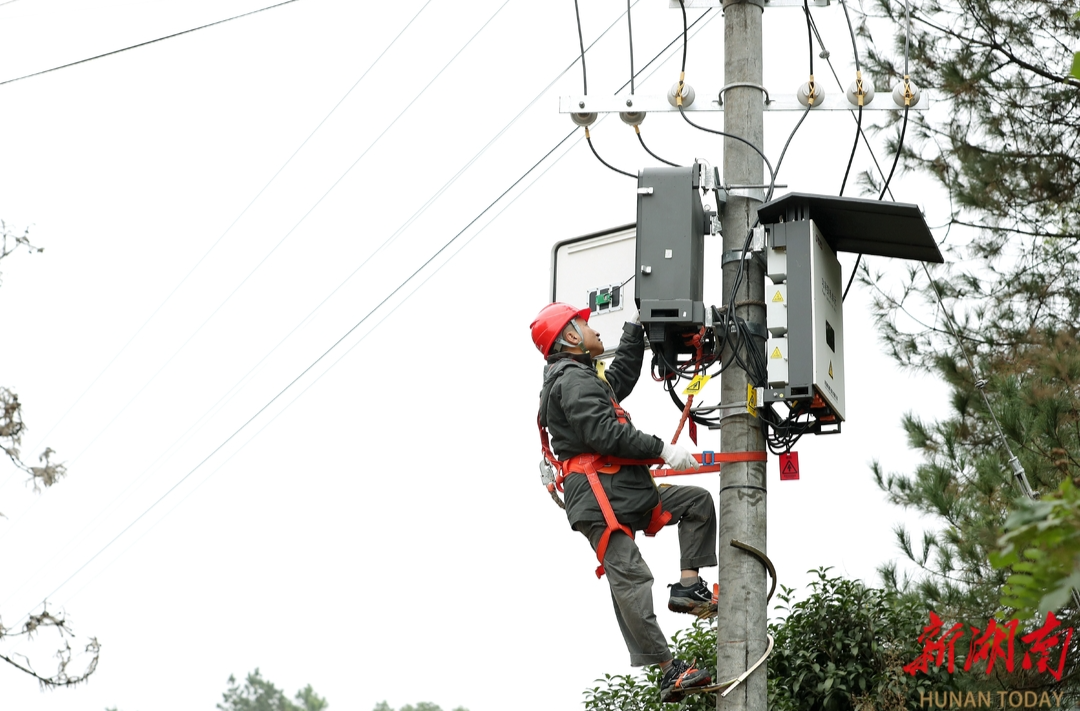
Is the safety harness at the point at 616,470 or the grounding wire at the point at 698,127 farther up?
the grounding wire at the point at 698,127

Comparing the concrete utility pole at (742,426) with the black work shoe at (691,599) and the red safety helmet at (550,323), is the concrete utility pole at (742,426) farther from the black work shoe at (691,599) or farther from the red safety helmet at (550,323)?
the red safety helmet at (550,323)

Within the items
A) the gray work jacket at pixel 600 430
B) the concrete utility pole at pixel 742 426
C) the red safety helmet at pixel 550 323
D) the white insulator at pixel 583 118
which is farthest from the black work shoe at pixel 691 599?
the white insulator at pixel 583 118

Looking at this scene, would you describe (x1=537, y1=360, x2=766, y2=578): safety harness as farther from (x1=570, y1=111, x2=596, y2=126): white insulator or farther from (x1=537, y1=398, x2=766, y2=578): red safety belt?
(x1=570, y1=111, x2=596, y2=126): white insulator

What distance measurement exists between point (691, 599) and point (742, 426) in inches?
31.9

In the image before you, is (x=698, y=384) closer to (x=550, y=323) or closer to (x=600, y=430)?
(x=600, y=430)

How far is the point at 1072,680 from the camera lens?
24.1ft

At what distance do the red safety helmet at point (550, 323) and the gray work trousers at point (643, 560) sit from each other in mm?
899

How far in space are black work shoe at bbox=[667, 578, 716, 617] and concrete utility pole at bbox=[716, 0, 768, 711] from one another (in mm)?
197

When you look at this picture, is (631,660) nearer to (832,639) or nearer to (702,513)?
(702,513)

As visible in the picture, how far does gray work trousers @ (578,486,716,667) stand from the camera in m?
5.88

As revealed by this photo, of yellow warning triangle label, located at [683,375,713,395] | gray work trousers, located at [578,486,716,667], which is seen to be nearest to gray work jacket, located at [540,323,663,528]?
gray work trousers, located at [578,486,716,667]

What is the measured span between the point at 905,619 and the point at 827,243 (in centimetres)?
327

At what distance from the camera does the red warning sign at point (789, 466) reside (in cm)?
593

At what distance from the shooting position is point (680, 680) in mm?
5758
